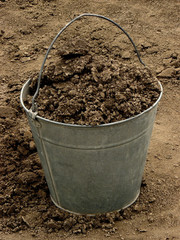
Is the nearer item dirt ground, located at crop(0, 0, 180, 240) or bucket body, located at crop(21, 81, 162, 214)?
bucket body, located at crop(21, 81, 162, 214)

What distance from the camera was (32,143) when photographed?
336 centimetres

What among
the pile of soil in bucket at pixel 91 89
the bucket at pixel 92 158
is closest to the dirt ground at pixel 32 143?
the bucket at pixel 92 158

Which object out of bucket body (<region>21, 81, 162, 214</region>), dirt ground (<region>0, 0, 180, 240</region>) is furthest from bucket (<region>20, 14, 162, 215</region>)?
dirt ground (<region>0, 0, 180, 240</region>)

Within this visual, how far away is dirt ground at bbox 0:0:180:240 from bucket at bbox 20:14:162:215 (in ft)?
0.56

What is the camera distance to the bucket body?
216 centimetres

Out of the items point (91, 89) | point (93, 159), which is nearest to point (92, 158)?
point (93, 159)

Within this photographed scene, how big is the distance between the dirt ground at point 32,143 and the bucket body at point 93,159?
17cm

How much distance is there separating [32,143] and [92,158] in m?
1.24

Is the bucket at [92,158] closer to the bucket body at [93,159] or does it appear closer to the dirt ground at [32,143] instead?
the bucket body at [93,159]

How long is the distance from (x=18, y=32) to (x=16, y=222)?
12.4 ft

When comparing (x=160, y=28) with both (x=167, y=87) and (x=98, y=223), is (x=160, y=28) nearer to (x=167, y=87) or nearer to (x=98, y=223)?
(x=167, y=87)

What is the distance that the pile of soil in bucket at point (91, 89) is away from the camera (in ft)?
7.14

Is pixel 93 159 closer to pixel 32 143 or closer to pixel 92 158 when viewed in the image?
pixel 92 158

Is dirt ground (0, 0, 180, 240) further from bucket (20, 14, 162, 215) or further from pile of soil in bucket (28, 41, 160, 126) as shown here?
pile of soil in bucket (28, 41, 160, 126)
